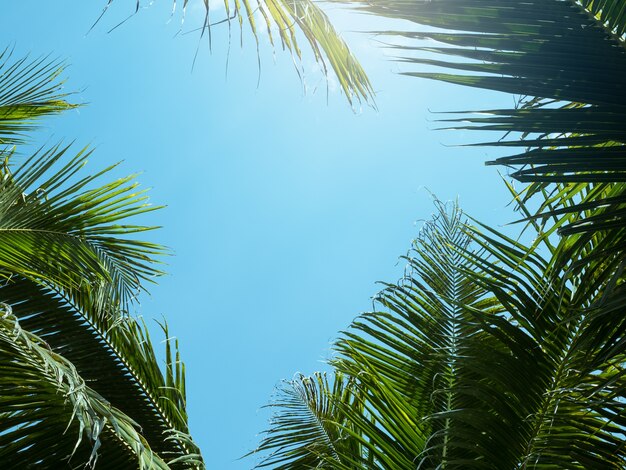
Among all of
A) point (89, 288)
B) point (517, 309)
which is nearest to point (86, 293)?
point (89, 288)

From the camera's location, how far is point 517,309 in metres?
2.62

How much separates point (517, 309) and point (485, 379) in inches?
12.3

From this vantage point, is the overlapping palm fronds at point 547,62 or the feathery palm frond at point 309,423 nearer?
the overlapping palm fronds at point 547,62

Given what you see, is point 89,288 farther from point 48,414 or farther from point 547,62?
point 547,62

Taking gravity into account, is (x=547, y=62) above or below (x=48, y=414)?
above

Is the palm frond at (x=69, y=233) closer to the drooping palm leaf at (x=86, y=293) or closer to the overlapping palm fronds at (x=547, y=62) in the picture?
the drooping palm leaf at (x=86, y=293)

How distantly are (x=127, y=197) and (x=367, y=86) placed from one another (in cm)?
186

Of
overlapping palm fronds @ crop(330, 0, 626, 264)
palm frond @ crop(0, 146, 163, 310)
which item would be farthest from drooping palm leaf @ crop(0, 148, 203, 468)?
overlapping palm fronds @ crop(330, 0, 626, 264)

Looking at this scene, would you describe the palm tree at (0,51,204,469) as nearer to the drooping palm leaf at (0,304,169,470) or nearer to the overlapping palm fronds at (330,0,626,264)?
the drooping palm leaf at (0,304,169,470)

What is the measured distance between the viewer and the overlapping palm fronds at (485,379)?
7.63ft

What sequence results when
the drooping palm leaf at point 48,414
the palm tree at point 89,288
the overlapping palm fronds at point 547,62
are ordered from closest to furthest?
1. the overlapping palm fronds at point 547,62
2. the drooping palm leaf at point 48,414
3. the palm tree at point 89,288

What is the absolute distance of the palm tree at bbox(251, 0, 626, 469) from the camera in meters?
1.08

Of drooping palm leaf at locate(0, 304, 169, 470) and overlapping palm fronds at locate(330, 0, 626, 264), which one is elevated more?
overlapping palm fronds at locate(330, 0, 626, 264)

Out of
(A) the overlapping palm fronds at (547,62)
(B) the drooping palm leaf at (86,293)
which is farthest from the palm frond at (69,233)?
(A) the overlapping palm fronds at (547,62)
